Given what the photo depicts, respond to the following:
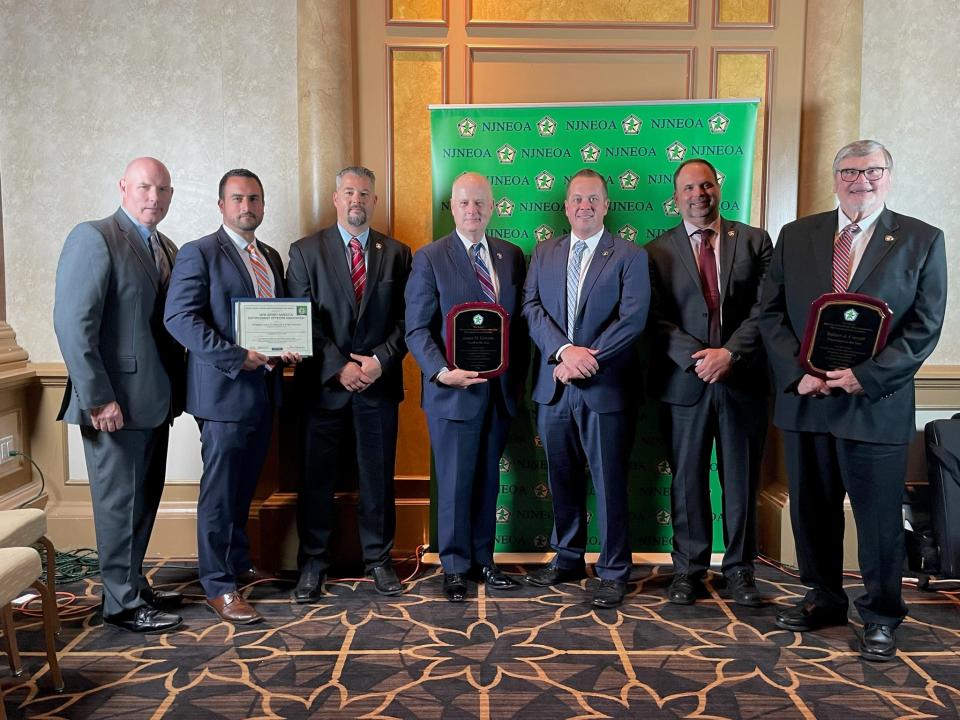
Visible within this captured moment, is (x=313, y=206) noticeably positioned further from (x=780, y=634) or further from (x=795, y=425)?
(x=780, y=634)

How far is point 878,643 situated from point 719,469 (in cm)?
90

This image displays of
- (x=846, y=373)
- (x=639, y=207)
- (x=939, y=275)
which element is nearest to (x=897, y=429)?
(x=846, y=373)

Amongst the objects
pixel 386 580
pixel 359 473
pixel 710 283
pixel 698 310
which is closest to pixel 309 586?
pixel 386 580

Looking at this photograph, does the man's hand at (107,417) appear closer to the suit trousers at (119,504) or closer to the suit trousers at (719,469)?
the suit trousers at (119,504)

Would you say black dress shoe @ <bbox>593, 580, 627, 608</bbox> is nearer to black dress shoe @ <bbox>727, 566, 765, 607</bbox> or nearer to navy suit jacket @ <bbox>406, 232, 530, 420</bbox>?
black dress shoe @ <bbox>727, 566, 765, 607</bbox>

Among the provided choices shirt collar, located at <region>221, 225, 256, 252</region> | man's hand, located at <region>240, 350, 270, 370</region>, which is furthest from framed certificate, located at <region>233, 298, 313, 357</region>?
shirt collar, located at <region>221, 225, 256, 252</region>

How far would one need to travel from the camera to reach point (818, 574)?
2994 mm

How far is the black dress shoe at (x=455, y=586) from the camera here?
3312 millimetres

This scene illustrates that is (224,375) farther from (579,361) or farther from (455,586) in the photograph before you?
(579,361)

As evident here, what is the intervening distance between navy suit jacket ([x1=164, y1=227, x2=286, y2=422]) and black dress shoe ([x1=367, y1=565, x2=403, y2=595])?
35.9 inches

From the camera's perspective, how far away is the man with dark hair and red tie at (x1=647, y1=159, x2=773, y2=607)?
10.7 feet

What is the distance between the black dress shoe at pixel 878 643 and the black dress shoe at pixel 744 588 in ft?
1.54

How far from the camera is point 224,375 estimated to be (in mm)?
3084

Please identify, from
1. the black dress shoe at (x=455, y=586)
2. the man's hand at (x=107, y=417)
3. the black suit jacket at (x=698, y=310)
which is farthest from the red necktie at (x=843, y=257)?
the man's hand at (x=107, y=417)
